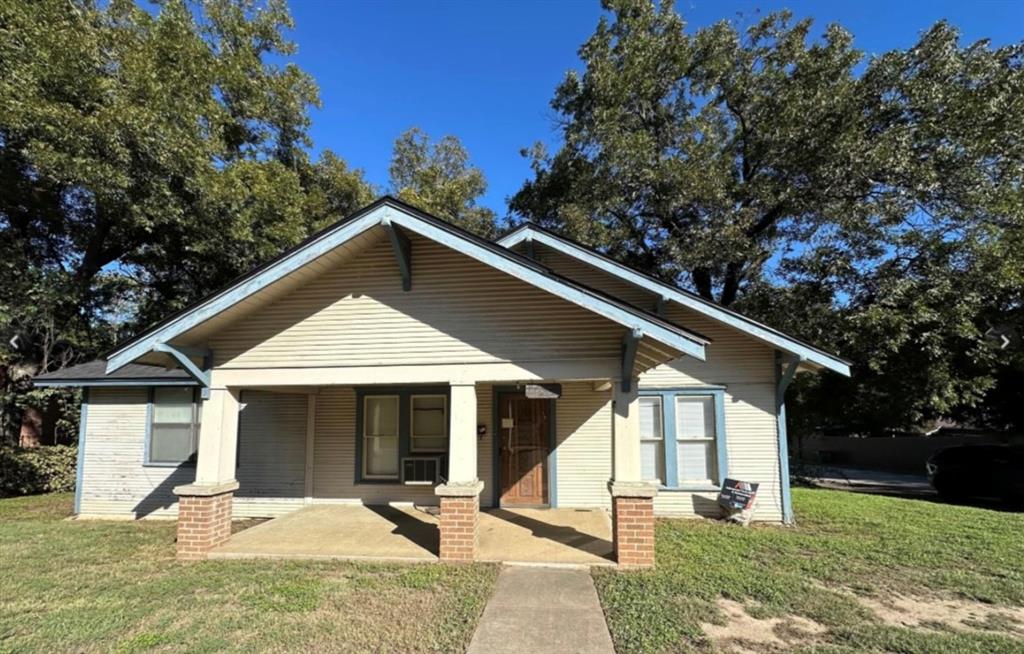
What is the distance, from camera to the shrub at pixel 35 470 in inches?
468

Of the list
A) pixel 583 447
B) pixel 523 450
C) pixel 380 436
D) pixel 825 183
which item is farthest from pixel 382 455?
pixel 825 183

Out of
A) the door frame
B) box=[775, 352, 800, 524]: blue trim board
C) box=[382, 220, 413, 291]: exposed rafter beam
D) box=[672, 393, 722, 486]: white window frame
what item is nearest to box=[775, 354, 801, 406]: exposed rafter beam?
box=[775, 352, 800, 524]: blue trim board

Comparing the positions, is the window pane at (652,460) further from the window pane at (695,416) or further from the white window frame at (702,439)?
the window pane at (695,416)

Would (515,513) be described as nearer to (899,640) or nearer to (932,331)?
(899,640)

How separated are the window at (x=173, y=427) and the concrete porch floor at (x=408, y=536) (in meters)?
2.51

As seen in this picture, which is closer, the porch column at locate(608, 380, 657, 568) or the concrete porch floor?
the porch column at locate(608, 380, 657, 568)

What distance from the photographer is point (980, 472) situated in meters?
12.2

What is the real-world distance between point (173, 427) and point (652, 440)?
8.85 metres

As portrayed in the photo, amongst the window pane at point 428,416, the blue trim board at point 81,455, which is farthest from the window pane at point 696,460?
the blue trim board at point 81,455

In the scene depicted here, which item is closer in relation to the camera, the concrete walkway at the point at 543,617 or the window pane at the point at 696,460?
the concrete walkway at the point at 543,617

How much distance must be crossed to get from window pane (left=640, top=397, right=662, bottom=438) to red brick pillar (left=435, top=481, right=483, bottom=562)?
171 inches

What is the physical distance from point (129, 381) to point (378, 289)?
238 inches

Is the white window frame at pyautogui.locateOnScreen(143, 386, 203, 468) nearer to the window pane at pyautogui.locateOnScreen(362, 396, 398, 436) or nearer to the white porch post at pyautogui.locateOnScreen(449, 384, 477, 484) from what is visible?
the window pane at pyautogui.locateOnScreen(362, 396, 398, 436)

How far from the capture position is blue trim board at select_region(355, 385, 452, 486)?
9492 millimetres
